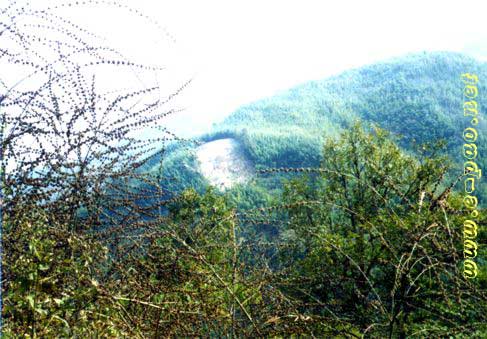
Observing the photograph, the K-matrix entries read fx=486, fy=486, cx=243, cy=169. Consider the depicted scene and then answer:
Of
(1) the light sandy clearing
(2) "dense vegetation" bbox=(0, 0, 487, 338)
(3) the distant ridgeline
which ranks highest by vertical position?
(2) "dense vegetation" bbox=(0, 0, 487, 338)

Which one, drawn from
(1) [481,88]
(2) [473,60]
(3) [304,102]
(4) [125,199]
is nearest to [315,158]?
(1) [481,88]

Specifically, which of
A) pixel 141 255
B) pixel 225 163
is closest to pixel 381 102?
pixel 225 163

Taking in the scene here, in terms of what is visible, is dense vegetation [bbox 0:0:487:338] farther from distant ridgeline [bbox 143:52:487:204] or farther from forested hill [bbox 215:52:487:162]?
forested hill [bbox 215:52:487:162]

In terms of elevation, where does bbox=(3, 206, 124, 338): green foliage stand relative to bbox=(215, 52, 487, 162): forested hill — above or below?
above

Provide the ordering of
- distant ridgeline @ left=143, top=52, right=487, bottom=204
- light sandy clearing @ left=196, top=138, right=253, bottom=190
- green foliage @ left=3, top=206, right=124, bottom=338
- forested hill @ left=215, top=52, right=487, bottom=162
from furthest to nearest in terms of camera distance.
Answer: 1. light sandy clearing @ left=196, top=138, right=253, bottom=190
2. forested hill @ left=215, top=52, right=487, bottom=162
3. distant ridgeline @ left=143, top=52, right=487, bottom=204
4. green foliage @ left=3, top=206, right=124, bottom=338

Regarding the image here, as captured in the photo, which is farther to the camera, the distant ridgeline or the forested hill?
the forested hill

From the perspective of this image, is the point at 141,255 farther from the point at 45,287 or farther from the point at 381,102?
the point at 381,102

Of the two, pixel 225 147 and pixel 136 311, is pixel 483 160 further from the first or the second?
pixel 225 147

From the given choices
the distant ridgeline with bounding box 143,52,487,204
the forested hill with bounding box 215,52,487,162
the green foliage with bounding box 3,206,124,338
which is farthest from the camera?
the forested hill with bounding box 215,52,487,162

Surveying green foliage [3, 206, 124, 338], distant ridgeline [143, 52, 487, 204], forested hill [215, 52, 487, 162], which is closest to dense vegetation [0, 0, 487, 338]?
green foliage [3, 206, 124, 338]

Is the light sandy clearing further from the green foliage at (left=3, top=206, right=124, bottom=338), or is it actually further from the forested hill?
the green foliage at (left=3, top=206, right=124, bottom=338)

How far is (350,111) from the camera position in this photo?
144 metres

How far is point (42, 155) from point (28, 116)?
0.77ft

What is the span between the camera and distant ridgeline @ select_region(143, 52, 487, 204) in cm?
11138
